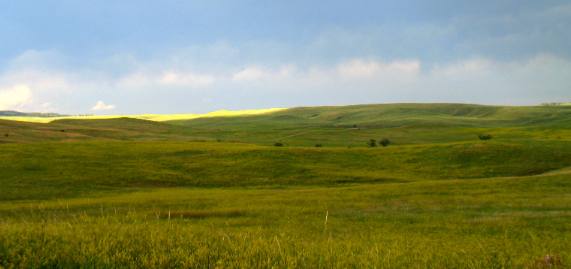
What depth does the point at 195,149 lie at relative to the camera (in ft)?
241

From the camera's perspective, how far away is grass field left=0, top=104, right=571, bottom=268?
8.40 m

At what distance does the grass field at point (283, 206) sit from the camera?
27.6ft

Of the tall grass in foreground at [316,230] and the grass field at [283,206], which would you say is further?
the grass field at [283,206]

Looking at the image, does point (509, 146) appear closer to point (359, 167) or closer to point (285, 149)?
point (359, 167)

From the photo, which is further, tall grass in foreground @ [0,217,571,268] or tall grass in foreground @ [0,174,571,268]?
tall grass in foreground @ [0,174,571,268]

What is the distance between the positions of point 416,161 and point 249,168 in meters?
21.6

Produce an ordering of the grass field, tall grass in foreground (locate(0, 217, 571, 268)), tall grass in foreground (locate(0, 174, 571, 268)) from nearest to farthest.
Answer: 1. tall grass in foreground (locate(0, 217, 571, 268))
2. tall grass in foreground (locate(0, 174, 571, 268))
3. the grass field

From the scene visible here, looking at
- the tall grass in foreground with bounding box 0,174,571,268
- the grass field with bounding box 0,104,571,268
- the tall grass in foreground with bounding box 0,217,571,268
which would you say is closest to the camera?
the tall grass in foreground with bounding box 0,217,571,268

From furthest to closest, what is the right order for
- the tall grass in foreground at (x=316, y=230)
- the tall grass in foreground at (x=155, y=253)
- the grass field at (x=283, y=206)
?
the grass field at (x=283, y=206)
the tall grass in foreground at (x=316, y=230)
the tall grass in foreground at (x=155, y=253)

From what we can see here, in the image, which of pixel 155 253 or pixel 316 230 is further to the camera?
pixel 316 230

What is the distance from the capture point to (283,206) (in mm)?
31094

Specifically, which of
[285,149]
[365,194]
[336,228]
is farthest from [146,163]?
[336,228]

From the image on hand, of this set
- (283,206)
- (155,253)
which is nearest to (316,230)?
(283,206)

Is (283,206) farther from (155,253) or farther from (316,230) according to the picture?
(155,253)
